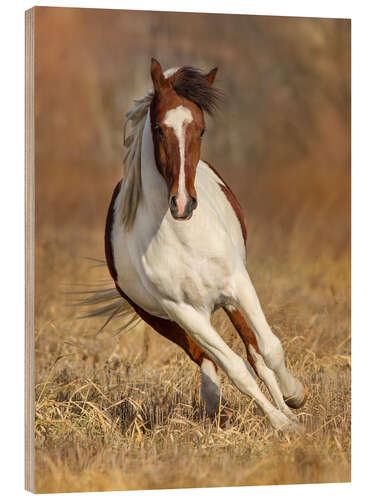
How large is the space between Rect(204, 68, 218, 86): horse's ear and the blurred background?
2.00 feet

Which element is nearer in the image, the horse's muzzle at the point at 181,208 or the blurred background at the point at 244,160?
the horse's muzzle at the point at 181,208

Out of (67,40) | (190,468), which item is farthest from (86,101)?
(190,468)

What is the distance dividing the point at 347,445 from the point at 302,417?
367 millimetres

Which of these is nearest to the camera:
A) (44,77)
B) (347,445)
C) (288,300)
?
(44,77)

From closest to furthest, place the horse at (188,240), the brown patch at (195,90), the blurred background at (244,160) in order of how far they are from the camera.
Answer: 1. the horse at (188,240)
2. the brown patch at (195,90)
3. the blurred background at (244,160)

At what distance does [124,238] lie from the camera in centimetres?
802

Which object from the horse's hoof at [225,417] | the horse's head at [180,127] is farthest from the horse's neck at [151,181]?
the horse's hoof at [225,417]

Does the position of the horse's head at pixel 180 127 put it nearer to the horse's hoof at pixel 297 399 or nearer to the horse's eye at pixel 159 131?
the horse's eye at pixel 159 131

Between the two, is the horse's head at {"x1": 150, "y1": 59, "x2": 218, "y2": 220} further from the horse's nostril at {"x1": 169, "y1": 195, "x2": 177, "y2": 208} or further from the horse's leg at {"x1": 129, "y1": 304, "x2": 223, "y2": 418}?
the horse's leg at {"x1": 129, "y1": 304, "x2": 223, "y2": 418}

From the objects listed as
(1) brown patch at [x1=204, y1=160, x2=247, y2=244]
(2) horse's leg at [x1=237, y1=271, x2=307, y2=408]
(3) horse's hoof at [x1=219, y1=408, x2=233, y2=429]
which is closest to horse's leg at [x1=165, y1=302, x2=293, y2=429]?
(2) horse's leg at [x1=237, y1=271, x2=307, y2=408]

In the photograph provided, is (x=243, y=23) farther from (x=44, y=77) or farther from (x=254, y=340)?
(x=254, y=340)

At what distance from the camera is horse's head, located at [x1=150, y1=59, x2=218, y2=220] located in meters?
7.14

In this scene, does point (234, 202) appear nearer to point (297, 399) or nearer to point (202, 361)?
point (202, 361)

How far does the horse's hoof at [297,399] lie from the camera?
320 inches
